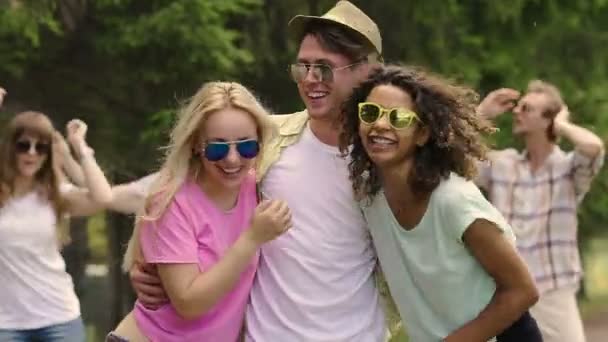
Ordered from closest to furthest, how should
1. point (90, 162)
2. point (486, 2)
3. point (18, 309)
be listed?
point (18, 309) < point (90, 162) < point (486, 2)

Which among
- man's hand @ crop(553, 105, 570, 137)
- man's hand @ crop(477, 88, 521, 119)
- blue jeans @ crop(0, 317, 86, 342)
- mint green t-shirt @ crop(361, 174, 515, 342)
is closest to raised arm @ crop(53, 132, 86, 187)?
blue jeans @ crop(0, 317, 86, 342)

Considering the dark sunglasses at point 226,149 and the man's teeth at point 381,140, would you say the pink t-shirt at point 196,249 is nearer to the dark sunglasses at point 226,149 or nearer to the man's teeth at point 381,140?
the dark sunglasses at point 226,149

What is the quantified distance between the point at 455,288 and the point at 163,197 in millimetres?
835

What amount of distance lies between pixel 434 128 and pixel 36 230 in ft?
10.2

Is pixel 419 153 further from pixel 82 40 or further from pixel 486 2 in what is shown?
pixel 82 40

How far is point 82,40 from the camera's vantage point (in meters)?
9.19

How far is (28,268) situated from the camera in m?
5.53

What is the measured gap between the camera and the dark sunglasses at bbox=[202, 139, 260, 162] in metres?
3.01

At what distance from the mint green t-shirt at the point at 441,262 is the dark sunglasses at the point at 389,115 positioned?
0.19 meters

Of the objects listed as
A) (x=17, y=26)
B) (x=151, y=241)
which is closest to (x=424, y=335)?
(x=151, y=241)

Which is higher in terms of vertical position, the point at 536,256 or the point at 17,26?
the point at 17,26

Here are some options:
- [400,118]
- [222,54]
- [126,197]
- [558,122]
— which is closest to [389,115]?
[400,118]

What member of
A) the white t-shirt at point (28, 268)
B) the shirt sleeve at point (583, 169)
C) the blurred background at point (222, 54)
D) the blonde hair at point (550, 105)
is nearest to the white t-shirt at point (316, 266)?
the white t-shirt at point (28, 268)

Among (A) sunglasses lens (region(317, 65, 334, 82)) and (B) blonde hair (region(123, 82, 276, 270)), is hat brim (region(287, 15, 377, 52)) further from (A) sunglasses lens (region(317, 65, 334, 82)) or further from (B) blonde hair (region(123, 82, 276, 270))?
(B) blonde hair (region(123, 82, 276, 270))
